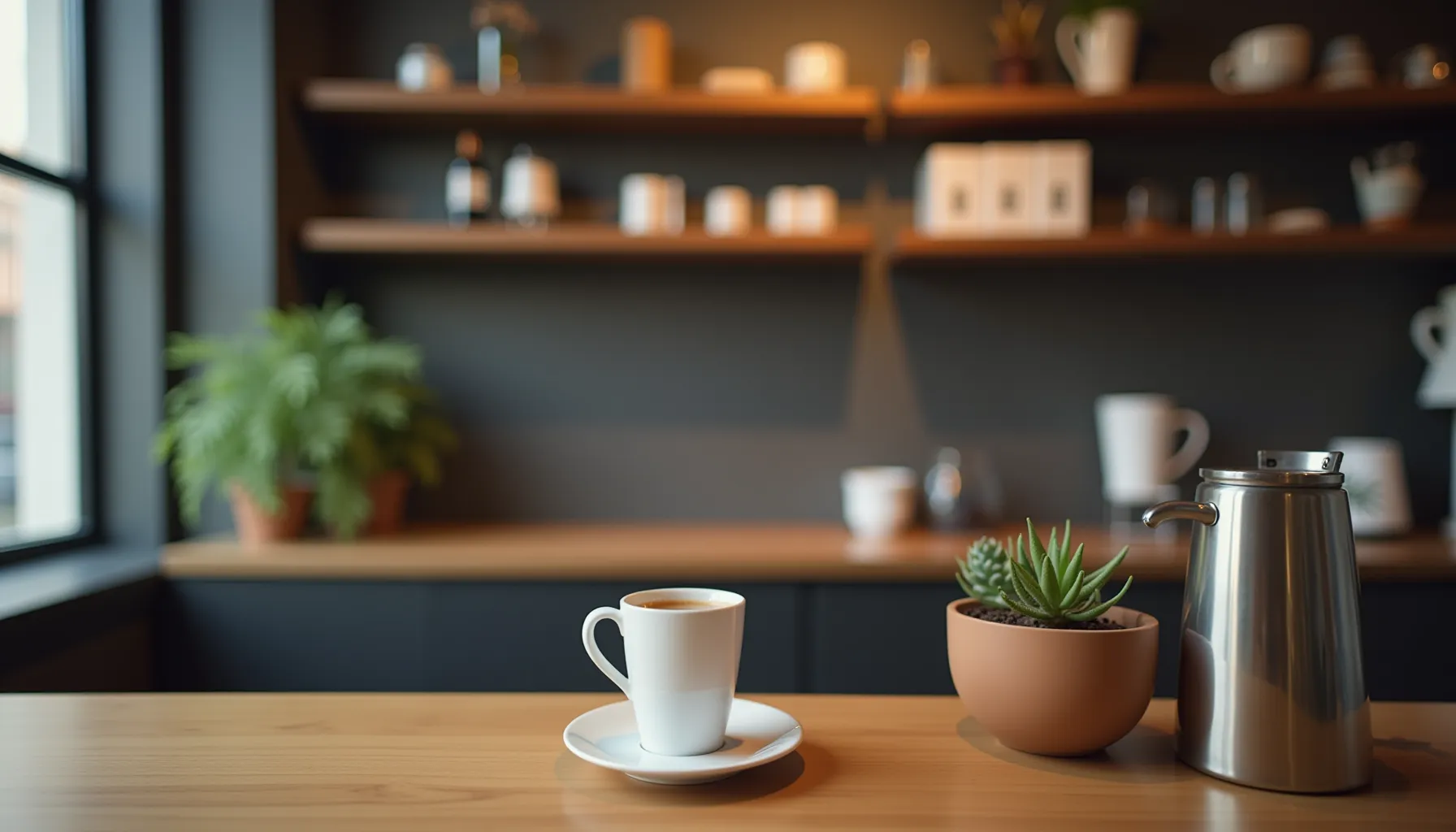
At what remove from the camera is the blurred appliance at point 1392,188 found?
237 centimetres

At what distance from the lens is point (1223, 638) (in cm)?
74

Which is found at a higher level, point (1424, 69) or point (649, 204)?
point (1424, 69)

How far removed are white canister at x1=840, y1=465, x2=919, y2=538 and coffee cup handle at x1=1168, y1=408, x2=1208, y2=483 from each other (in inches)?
27.7

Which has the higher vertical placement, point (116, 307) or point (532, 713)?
point (116, 307)

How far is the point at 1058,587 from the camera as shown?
2.61ft

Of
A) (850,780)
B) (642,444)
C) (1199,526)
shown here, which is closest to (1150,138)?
(642,444)

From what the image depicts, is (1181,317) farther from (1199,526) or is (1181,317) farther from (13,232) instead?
(13,232)

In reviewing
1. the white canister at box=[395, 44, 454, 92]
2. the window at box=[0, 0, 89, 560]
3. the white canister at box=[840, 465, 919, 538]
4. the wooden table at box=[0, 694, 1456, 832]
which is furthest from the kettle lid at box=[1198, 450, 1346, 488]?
the window at box=[0, 0, 89, 560]

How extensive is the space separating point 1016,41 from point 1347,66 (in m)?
0.82

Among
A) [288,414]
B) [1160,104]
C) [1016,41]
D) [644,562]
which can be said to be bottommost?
[644,562]

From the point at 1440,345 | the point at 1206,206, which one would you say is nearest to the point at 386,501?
the point at 1206,206

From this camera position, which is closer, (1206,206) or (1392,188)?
(1392,188)

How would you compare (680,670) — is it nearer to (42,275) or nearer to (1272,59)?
(42,275)

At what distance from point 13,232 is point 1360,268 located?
11.0ft
